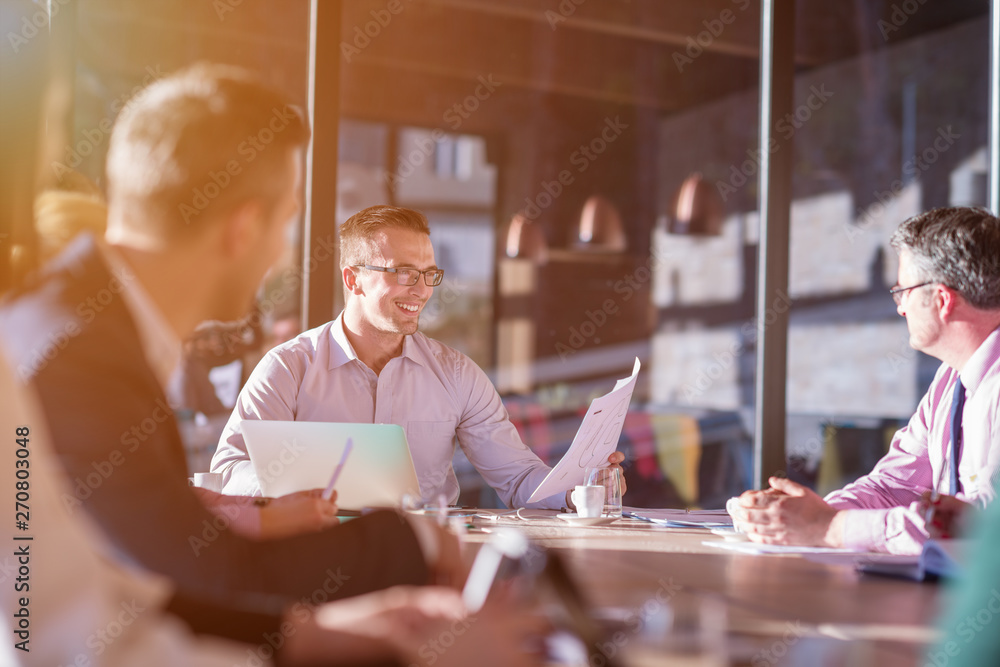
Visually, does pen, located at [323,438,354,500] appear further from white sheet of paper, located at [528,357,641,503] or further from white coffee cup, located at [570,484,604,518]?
white coffee cup, located at [570,484,604,518]

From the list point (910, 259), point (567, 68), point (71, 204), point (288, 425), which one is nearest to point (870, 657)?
point (288, 425)

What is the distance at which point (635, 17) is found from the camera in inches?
315

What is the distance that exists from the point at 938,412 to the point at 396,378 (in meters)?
1.48

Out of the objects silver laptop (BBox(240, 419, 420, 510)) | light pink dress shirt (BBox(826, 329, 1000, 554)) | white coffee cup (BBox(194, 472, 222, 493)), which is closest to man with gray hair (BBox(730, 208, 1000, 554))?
light pink dress shirt (BBox(826, 329, 1000, 554))

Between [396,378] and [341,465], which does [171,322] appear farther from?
[396,378]

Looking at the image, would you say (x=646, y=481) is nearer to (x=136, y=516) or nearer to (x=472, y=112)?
(x=472, y=112)

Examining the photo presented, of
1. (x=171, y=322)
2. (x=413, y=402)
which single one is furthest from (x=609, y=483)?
(x=171, y=322)

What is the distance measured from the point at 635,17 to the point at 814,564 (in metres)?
7.09

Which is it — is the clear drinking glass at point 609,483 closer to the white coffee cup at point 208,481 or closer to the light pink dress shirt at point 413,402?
the light pink dress shirt at point 413,402

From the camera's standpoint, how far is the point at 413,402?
9.02ft

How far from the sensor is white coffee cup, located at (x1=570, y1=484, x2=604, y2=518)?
223 centimetres

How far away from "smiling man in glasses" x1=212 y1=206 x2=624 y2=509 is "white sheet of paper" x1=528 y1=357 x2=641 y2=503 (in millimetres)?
343

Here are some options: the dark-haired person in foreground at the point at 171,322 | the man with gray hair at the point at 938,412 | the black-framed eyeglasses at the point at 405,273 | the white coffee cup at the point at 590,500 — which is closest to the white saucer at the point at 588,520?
the white coffee cup at the point at 590,500

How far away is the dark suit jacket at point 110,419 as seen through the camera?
39.8 inches
